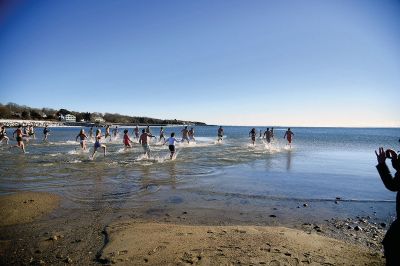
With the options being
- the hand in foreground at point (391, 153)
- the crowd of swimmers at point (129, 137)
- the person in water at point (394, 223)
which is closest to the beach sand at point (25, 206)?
the person in water at point (394, 223)

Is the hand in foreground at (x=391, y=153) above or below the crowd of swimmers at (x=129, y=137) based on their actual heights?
above

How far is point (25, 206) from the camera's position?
22.9ft

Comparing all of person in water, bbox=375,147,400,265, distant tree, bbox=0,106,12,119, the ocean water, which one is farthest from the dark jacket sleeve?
distant tree, bbox=0,106,12,119

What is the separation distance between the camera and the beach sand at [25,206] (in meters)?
6.11

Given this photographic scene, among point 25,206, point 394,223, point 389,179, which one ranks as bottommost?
point 25,206

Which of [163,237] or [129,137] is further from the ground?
[129,137]

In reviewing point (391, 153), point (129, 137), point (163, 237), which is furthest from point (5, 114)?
point (391, 153)

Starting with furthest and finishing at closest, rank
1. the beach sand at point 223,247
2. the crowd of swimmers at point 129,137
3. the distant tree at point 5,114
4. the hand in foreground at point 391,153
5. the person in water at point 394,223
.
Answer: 1. the distant tree at point 5,114
2. the crowd of swimmers at point 129,137
3. the beach sand at point 223,247
4. the hand in foreground at point 391,153
5. the person in water at point 394,223

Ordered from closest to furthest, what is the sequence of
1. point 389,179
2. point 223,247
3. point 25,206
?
1. point 389,179
2. point 223,247
3. point 25,206

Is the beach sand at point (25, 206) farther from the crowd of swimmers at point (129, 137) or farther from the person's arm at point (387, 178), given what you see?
the crowd of swimmers at point (129, 137)

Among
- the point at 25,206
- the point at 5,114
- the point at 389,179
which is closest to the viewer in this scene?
the point at 389,179

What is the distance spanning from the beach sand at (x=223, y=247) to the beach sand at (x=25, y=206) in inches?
90.2

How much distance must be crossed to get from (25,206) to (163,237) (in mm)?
4368

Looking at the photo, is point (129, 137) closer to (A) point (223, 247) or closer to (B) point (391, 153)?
(A) point (223, 247)
